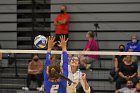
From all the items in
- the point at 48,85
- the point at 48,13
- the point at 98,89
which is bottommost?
the point at 98,89

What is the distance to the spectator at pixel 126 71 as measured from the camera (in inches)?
507

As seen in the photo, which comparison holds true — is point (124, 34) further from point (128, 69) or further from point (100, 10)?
point (128, 69)

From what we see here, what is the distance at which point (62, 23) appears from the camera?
15195 millimetres

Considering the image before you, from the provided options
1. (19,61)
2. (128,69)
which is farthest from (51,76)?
(19,61)

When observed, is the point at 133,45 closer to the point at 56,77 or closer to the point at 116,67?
the point at 116,67

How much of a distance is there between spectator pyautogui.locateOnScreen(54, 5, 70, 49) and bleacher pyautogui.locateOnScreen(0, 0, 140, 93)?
540 mm

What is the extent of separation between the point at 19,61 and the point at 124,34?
3533 mm

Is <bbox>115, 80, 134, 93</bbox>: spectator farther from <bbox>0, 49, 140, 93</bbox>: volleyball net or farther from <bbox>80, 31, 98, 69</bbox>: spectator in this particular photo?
<bbox>80, 31, 98, 69</bbox>: spectator

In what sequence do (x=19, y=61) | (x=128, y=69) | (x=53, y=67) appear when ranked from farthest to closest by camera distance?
(x=19, y=61), (x=128, y=69), (x=53, y=67)

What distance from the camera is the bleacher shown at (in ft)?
50.9

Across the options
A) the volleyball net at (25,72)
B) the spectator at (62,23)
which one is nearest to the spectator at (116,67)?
the volleyball net at (25,72)

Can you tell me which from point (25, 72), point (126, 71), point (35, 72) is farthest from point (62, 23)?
point (126, 71)

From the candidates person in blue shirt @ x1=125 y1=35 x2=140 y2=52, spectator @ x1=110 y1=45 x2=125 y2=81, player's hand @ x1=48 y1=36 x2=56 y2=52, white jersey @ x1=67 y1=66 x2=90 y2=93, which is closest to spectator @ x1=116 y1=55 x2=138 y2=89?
spectator @ x1=110 y1=45 x2=125 y2=81

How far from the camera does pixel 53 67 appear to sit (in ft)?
26.2
